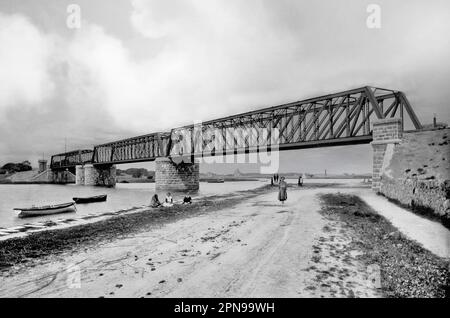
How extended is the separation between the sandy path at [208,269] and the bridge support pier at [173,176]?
5486cm

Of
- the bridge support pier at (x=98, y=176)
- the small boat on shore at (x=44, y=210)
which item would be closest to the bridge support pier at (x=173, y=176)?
the small boat on shore at (x=44, y=210)

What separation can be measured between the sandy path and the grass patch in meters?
0.59

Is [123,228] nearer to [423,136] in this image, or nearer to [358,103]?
[423,136]

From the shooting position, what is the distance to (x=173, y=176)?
6694 centimetres

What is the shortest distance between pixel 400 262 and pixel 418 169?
1318 cm

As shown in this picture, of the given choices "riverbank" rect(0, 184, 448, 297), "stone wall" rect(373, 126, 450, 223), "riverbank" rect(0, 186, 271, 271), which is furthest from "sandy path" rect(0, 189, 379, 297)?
"stone wall" rect(373, 126, 450, 223)

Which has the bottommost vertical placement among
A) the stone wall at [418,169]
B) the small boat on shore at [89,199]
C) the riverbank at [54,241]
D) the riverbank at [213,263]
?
the small boat on shore at [89,199]

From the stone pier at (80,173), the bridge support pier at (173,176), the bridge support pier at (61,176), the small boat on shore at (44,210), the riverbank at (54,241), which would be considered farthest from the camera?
the bridge support pier at (61,176)

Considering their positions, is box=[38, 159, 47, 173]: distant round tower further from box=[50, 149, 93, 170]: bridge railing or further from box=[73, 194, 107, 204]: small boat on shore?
box=[73, 194, 107, 204]: small boat on shore

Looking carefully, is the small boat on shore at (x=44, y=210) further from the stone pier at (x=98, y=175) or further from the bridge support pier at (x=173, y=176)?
the stone pier at (x=98, y=175)

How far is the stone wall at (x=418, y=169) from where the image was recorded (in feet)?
41.1

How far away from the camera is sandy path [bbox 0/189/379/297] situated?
617 centimetres

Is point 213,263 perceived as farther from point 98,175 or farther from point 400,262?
point 98,175

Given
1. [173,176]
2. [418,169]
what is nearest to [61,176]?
[173,176]
